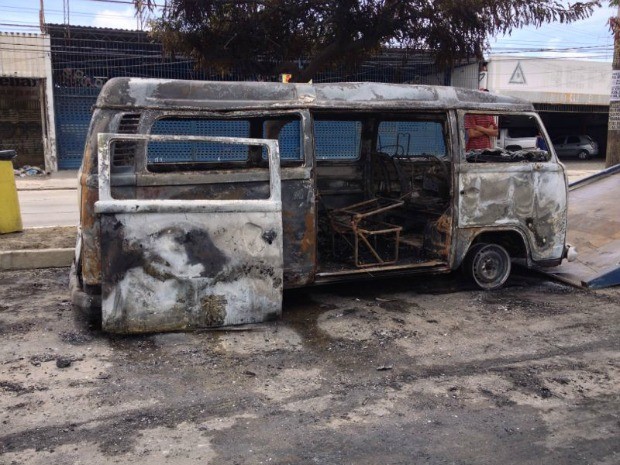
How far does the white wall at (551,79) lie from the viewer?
25672 millimetres

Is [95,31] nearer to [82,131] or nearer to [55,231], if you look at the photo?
[82,131]

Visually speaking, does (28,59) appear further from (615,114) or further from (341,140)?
(615,114)

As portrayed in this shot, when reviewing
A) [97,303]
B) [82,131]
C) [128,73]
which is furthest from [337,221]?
[82,131]

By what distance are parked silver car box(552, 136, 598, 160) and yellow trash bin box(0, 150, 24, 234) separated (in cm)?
3105

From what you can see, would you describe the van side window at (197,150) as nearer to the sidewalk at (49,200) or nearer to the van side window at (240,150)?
the van side window at (240,150)

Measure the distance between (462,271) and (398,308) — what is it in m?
1.17

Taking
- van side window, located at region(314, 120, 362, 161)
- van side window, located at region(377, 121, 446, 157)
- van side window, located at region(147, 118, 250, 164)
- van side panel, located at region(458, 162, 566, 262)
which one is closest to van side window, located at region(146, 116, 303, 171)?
van side window, located at region(147, 118, 250, 164)

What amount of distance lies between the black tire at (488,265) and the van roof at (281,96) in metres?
1.51

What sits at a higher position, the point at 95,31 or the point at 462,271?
the point at 95,31

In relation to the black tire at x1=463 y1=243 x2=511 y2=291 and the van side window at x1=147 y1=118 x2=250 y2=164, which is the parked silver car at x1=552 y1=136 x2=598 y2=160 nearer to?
the black tire at x1=463 y1=243 x2=511 y2=291

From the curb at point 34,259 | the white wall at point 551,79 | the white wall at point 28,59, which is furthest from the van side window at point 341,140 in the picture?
the white wall at point 551,79

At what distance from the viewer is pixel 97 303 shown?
15.1ft

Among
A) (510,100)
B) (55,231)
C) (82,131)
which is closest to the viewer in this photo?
(510,100)

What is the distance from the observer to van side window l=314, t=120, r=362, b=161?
7.23 meters
